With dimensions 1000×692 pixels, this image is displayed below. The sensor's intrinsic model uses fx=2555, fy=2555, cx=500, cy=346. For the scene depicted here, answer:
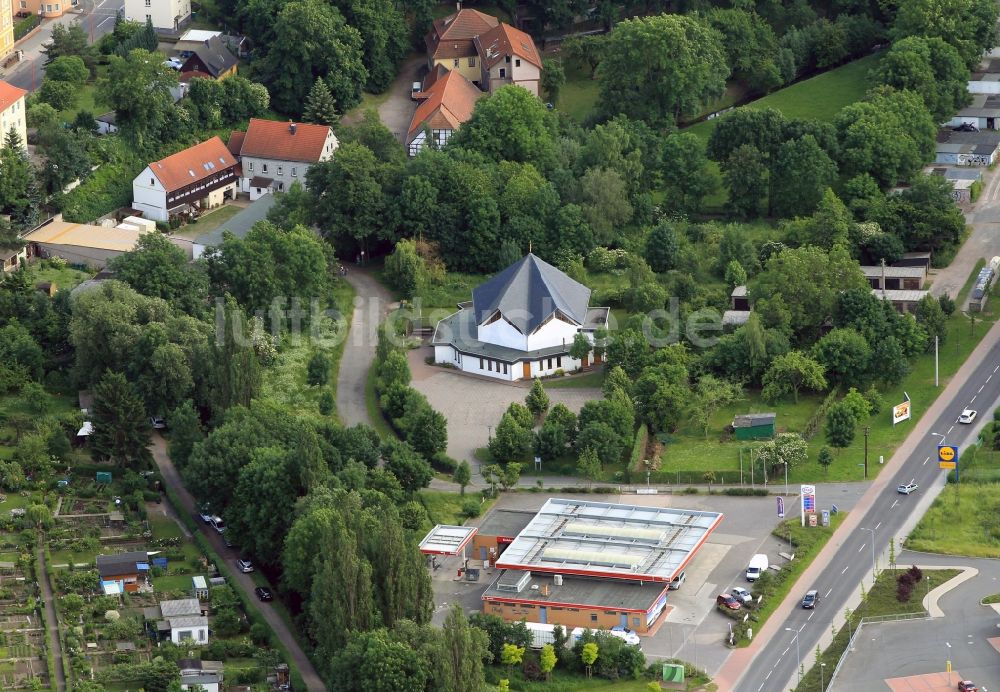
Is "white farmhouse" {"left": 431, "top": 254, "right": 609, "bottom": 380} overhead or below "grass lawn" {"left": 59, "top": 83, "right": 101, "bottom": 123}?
below

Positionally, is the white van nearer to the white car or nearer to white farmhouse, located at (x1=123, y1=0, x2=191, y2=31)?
the white car

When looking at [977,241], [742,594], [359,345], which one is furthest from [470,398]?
[977,241]

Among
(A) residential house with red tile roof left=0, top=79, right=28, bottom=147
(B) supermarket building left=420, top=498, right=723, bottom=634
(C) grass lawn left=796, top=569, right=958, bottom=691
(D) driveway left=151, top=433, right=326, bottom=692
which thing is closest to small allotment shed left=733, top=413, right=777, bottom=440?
(B) supermarket building left=420, top=498, right=723, bottom=634

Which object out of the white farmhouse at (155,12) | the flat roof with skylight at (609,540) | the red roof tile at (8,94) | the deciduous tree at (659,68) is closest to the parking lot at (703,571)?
the flat roof with skylight at (609,540)

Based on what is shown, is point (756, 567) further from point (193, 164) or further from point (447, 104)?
point (193, 164)

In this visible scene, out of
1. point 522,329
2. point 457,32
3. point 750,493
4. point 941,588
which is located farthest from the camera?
point 457,32

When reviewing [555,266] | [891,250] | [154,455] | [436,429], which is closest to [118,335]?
[154,455]

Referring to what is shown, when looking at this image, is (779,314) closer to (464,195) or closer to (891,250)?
(891,250)
